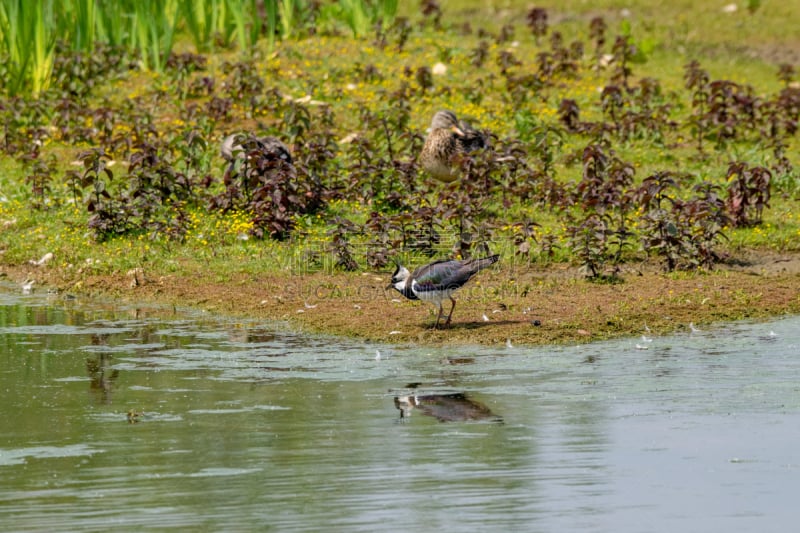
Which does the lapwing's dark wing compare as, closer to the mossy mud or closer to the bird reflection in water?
the mossy mud

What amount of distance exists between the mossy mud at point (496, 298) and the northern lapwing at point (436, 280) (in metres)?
0.31

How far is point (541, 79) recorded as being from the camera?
2058 centimetres

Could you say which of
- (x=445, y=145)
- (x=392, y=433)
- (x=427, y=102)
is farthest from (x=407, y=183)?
(x=392, y=433)

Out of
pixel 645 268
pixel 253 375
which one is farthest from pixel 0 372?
pixel 645 268

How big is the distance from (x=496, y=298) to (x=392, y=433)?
4415mm

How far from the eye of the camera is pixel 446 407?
8.60 m

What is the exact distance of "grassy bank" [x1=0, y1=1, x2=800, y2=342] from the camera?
40.9 ft

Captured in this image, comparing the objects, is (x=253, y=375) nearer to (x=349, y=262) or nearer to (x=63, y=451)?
(x=63, y=451)

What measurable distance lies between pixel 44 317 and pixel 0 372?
7.01 feet

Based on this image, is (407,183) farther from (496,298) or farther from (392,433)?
(392,433)

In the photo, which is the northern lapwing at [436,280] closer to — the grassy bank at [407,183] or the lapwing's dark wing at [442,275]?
the lapwing's dark wing at [442,275]

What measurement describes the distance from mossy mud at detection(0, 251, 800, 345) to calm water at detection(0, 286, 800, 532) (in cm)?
37

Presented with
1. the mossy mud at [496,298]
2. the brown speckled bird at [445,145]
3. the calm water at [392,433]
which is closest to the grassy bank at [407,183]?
the mossy mud at [496,298]

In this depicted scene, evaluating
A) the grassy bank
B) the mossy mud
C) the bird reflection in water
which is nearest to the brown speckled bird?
the grassy bank
